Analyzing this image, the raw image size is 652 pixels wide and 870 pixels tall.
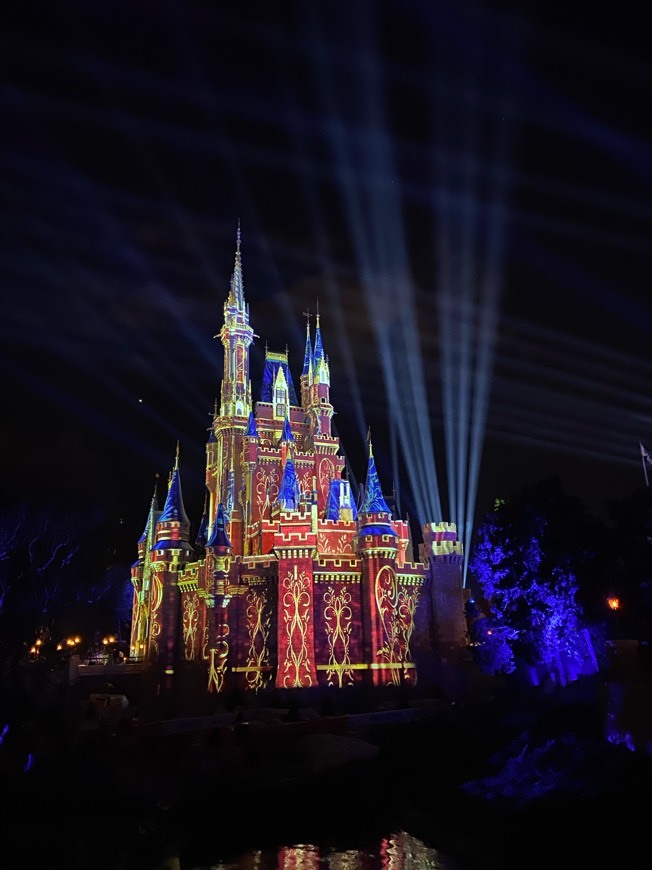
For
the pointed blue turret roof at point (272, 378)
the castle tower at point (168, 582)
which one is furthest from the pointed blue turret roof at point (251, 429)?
the castle tower at point (168, 582)

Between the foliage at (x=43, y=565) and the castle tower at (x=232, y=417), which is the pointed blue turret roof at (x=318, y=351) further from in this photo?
the foliage at (x=43, y=565)

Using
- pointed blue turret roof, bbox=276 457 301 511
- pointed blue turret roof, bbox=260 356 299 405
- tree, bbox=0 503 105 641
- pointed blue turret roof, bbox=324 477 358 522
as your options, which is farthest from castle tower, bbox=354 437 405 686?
tree, bbox=0 503 105 641

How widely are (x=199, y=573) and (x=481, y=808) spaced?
873 inches

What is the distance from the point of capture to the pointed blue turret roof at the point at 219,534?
39.5 metres

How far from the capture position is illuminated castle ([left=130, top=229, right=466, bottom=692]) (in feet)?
A: 120

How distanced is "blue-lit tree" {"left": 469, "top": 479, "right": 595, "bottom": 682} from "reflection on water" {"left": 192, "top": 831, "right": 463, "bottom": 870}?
503 inches

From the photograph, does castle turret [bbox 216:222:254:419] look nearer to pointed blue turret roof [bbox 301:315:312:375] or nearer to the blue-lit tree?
pointed blue turret roof [bbox 301:315:312:375]

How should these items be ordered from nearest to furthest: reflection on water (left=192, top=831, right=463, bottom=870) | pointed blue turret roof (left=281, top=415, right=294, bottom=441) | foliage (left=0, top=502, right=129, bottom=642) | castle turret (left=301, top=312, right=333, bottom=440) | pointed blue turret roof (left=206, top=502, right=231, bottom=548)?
reflection on water (left=192, top=831, right=463, bottom=870) → foliage (left=0, top=502, right=129, bottom=642) → pointed blue turret roof (left=206, top=502, right=231, bottom=548) → pointed blue turret roof (left=281, top=415, right=294, bottom=441) → castle turret (left=301, top=312, right=333, bottom=440)

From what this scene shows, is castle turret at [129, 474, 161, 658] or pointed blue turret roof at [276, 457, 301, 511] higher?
pointed blue turret roof at [276, 457, 301, 511]

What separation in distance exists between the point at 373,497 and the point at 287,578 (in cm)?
700

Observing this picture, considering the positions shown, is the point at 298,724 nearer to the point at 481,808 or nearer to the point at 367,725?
the point at 367,725

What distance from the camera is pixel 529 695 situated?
3083 centimetres

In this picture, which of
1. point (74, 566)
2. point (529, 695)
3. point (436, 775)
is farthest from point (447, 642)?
point (74, 566)

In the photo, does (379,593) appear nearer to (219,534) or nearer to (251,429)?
(219,534)
